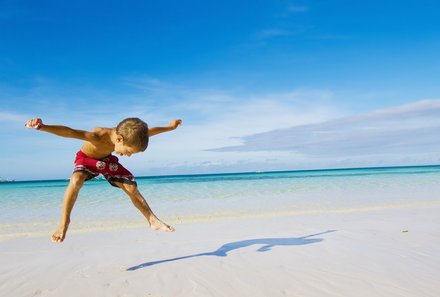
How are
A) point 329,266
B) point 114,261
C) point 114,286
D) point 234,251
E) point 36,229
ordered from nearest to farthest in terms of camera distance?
1. point 114,286
2. point 329,266
3. point 114,261
4. point 234,251
5. point 36,229

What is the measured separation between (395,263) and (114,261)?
3932 millimetres

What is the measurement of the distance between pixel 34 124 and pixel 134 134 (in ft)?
3.21

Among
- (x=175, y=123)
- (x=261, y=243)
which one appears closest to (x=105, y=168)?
(x=175, y=123)

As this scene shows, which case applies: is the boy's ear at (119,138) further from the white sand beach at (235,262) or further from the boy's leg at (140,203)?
the white sand beach at (235,262)

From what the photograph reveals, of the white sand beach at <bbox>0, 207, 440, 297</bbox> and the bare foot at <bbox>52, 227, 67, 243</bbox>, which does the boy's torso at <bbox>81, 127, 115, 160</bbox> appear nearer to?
the bare foot at <bbox>52, 227, 67, 243</bbox>

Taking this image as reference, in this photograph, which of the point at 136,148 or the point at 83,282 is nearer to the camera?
the point at 136,148

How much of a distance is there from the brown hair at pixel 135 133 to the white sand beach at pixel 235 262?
164cm

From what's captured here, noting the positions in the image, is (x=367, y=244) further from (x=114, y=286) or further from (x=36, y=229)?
(x=36, y=229)

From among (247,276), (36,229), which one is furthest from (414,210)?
(36,229)

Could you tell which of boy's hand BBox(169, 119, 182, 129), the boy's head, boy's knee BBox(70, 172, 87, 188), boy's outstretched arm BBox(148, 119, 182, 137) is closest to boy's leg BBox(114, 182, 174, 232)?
A: boy's knee BBox(70, 172, 87, 188)

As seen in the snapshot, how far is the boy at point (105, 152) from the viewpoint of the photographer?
367cm

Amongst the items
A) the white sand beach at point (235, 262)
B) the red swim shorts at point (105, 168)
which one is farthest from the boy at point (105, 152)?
the white sand beach at point (235, 262)

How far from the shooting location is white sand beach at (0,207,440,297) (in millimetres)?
3936

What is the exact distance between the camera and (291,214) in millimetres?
10281
